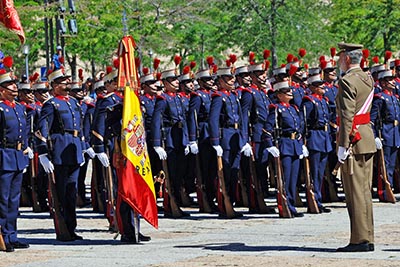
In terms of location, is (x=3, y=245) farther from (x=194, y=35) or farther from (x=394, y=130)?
(x=194, y=35)

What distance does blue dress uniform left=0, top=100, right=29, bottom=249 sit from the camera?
46.5 ft

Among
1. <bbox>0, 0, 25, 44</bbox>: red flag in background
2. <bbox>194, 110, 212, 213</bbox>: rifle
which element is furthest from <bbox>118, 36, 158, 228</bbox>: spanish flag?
<bbox>194, 110, 212, 213</bbox>: rifle

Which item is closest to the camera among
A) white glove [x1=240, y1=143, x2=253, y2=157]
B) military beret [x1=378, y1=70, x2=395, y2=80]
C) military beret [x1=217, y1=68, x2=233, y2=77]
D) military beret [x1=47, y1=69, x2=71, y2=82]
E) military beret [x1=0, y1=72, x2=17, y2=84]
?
military beret [x1=0, y1=72, x2=17, y2=84]

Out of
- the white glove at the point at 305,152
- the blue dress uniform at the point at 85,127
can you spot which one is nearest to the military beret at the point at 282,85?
the white glove at the point at 305,152

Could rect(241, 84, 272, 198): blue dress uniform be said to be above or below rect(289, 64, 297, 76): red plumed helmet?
below

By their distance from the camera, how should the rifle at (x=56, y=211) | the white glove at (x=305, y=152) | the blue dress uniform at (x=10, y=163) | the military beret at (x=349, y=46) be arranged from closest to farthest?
1. the military beret at (x=349, y=46)
2. the blue dress uniform at (x=10, y=163)
3. the rifle at (x=56, y=211)
4. the white glove at (x=305, y=152)

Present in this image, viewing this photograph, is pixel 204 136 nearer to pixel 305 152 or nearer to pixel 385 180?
pixel 305 152

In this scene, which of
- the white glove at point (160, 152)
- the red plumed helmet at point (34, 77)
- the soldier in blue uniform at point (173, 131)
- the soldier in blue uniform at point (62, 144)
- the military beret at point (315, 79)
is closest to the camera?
the soldier in blue uniform at point (62, 144)

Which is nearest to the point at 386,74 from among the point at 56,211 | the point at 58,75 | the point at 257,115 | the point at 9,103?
the point at 257,115

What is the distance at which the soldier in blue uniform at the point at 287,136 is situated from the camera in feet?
54.5

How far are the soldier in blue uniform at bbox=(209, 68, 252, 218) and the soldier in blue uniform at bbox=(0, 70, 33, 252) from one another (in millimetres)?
3400

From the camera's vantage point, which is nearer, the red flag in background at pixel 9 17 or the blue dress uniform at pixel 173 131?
the red flag in background at pixel 9 17

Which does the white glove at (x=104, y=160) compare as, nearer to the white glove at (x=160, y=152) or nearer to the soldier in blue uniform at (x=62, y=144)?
the soldier in blue uniform at (x=62, y=144)

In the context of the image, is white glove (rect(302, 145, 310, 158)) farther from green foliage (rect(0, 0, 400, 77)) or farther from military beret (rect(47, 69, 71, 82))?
green foliage (rect(0, 0, 400, 77))
